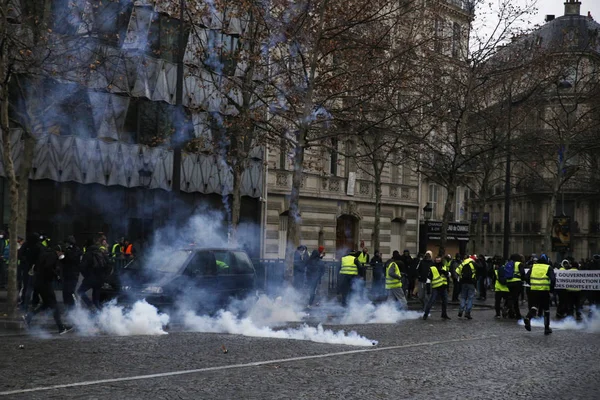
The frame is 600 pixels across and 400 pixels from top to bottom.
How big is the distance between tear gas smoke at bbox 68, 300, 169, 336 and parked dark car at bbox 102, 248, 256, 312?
0.45m

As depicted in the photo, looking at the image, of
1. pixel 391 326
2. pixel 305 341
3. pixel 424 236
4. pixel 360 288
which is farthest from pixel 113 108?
pixel 424 236

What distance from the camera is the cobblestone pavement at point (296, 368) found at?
28.6 ft

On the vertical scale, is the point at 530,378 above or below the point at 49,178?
below

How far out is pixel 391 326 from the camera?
17297 mm

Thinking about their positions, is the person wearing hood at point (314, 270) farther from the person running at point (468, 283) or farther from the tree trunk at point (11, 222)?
the tree trunk at point (11, 222)

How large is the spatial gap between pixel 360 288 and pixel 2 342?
11.6 m

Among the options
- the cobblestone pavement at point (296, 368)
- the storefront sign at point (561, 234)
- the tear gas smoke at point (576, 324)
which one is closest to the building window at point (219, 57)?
the cobblestone pavement at point (296, 368)

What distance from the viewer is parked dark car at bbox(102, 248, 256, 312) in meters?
15.2

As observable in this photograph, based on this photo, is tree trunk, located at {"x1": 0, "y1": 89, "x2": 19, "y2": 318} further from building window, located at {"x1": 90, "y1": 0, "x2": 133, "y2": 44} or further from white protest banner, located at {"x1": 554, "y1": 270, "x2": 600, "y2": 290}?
white protest banner, located at {"x1": 554, "y1": 270, "x2": 600, "y2": 290}

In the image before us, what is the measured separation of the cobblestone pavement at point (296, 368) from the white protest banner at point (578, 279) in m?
5.11

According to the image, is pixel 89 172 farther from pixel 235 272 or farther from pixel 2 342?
pixel 2 342

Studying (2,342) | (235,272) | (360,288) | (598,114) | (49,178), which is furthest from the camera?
(598,114)

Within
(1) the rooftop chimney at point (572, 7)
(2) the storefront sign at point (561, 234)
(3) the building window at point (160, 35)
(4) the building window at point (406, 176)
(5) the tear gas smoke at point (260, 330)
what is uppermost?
(1) the rooftop chimney at point (572, 7)

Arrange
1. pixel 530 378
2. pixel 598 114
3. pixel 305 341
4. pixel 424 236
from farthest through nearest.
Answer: pixel 424 236
pixel 598 114
pixel 305 341
pixel 530 378
